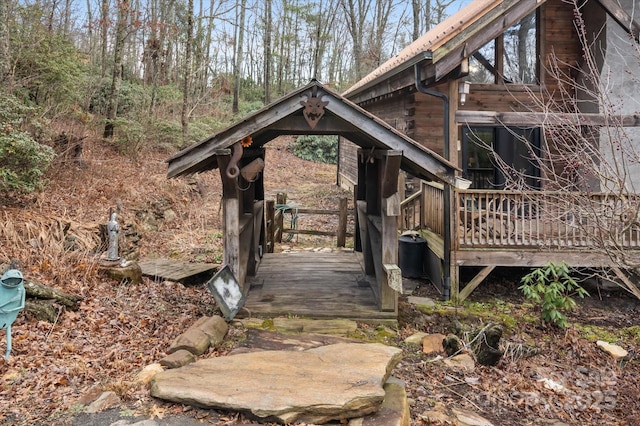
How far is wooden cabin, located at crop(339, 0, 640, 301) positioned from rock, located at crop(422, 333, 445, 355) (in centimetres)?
223

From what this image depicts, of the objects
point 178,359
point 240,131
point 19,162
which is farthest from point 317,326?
point 19,162

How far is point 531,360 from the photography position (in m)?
6.85

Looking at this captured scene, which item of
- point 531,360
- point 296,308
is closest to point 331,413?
point 296,308

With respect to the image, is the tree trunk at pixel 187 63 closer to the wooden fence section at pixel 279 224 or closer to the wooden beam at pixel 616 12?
the wooden fence section at pixel 279 224

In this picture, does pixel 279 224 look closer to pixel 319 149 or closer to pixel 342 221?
pixel 342 221

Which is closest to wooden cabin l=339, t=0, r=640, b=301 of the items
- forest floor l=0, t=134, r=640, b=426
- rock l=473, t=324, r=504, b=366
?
forest floor l=0, t=134, r=640, b=426

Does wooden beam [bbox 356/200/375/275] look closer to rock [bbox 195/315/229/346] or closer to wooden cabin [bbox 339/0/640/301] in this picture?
wooden cabin [bbox 339/0/640/301]

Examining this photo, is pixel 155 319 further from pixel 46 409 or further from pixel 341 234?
pixel 341 234

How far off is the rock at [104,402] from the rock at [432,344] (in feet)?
13.3

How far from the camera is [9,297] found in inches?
189

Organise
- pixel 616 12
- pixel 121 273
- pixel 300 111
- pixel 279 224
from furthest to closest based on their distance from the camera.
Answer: pixel 279 224
pixel 616 12
pixel 121 273
pixel 300 111

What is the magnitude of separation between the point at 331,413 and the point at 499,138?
9.43 meters

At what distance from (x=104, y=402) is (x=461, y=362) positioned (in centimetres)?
443

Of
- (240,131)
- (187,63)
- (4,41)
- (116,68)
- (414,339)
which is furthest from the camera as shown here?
(187,63)
